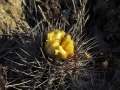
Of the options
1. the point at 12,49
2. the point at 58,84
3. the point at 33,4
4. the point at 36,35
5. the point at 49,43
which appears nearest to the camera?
the point at 49,43

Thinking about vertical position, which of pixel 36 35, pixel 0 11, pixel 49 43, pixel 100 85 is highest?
pixel 0 11

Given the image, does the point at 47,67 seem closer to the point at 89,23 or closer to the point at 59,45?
the point at 59,45

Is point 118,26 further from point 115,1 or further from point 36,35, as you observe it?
point 36,35

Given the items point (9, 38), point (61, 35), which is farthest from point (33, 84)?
point (9, 38)

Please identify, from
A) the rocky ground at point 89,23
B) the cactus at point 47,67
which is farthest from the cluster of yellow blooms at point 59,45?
the rocky ground at point 89,23

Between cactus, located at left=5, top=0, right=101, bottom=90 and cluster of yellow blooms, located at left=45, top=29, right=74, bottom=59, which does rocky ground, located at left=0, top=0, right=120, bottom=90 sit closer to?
cactus, located at left=5, top=0, right=101, bottom=90

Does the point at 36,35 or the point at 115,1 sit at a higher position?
the point at 115,1
